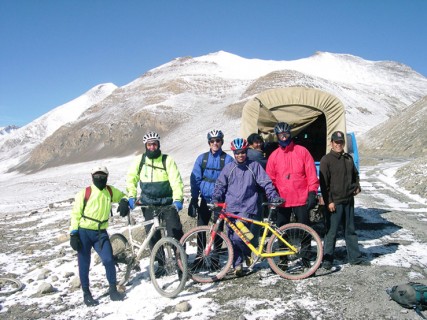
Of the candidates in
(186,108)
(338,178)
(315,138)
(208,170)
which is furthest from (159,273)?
(186,108)

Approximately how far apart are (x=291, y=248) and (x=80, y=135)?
79.7 meters

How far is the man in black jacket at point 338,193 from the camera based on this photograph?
6.16 m

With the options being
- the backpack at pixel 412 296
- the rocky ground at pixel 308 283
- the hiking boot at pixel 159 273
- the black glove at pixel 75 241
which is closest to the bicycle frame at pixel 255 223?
the rocky ground at pixel 308 283

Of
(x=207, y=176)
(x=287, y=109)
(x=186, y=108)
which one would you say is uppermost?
(x=186, y=108)

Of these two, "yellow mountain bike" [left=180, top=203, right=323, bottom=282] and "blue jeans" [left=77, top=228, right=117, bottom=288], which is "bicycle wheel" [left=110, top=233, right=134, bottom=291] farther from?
"yellow mountain bike" [left=180, top=203, right=323, bottom=282]

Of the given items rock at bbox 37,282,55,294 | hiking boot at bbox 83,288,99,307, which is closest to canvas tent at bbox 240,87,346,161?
hiking boot at bbox 83,288,99,307

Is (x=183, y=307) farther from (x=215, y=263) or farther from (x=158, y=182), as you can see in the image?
(x=158, y=182)

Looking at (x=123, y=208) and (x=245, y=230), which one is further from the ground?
(x=123, y=208)

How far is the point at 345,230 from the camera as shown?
20.7 ft

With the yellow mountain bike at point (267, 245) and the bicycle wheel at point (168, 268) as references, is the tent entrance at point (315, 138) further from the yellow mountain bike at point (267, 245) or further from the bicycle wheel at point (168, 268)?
the bicycle wheel at point (168, 268)

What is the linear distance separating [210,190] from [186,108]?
244ft

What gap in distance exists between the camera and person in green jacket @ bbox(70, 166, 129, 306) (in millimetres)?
5641

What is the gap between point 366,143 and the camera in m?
41.2

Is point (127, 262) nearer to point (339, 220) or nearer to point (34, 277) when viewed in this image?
point (34, 277)
